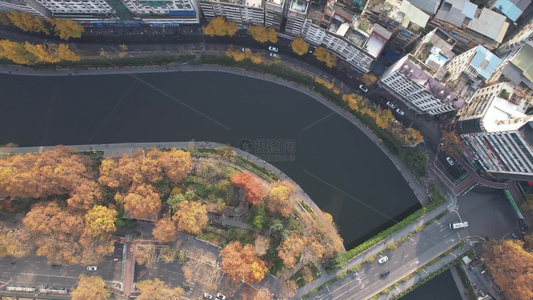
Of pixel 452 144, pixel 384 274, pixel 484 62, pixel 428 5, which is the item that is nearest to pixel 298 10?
pixel 428 5

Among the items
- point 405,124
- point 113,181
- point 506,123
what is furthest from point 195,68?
point 506,123

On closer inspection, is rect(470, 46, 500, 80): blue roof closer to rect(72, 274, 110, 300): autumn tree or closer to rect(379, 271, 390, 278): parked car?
rect(379, 271, 390, 278): parked car

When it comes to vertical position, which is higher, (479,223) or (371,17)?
(371,17)

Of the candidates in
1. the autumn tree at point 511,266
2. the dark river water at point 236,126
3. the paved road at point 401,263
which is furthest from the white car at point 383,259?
the autumn tree at point 511,266

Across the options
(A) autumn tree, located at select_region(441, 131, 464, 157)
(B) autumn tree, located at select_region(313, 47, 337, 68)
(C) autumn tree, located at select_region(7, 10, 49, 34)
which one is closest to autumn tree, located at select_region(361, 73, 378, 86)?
(B) autumn tree, located at select_region(313, 47, 337, 68)

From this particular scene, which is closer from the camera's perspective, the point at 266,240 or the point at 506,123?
the point at 506,123

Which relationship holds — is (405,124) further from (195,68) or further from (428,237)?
(195,68)
